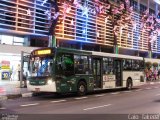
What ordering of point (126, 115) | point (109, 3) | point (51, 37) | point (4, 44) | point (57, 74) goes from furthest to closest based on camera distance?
point (109, 3), point (51, 37), point (4, 44), point (57, 74), point (126, 115)

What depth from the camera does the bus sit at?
19.9 metres

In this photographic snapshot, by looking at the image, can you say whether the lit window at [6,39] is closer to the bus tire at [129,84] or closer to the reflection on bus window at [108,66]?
the reflection on bus window at [108,66]

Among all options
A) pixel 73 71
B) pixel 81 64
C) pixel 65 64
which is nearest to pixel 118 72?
pixel 81 64

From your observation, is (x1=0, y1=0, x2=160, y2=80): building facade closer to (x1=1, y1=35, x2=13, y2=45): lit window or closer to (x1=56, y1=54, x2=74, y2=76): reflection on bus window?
(x1=1, y1=35, x2=13, y2=45): lit window

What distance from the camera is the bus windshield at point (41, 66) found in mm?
19922

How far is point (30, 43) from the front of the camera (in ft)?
117

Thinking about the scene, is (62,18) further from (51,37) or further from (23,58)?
(23,58)

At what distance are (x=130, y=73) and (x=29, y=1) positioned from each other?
1208cm

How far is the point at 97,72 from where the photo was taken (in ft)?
77.9


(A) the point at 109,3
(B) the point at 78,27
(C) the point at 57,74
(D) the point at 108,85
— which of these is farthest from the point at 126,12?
(C) the point at 57,74

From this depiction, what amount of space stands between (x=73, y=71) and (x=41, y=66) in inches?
81.5

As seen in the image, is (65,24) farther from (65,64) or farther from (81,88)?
(65,64)

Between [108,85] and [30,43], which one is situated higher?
[30,43]

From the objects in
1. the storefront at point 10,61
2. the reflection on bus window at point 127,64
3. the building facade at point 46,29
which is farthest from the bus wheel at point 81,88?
the building facade at point 46,29
